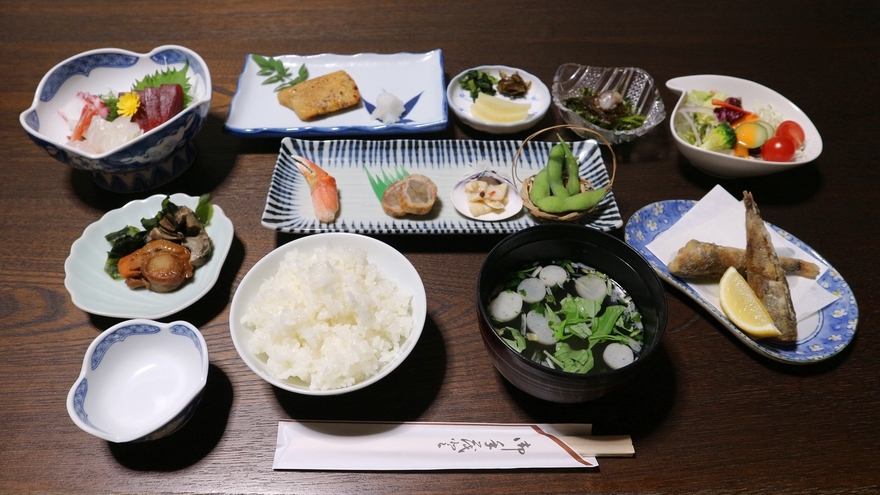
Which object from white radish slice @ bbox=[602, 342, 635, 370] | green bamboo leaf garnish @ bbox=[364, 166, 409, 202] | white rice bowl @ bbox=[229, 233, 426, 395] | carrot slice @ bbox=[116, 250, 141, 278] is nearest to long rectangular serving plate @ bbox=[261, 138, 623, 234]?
green bamboo leaf garnish @ bbox=[364, 166, 409, 202]

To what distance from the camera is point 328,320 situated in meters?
1.40

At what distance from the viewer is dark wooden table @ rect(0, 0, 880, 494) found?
4.37ft

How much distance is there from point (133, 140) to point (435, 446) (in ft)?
4.88

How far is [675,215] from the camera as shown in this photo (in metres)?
1.89

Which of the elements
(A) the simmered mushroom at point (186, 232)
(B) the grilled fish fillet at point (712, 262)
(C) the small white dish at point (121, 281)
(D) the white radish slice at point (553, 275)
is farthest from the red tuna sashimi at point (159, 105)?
(B) the grilled fish fillet at point (712, 262)

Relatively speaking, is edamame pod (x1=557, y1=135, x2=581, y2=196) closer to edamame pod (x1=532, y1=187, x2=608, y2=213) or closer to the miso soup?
edamame pod (x1=532, y1=187, x2=608, y2=213)

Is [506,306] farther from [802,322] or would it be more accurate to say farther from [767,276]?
[802,322]

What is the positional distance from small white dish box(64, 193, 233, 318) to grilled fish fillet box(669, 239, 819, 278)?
1.57 m

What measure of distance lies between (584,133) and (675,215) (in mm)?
609

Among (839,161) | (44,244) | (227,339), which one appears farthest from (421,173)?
(839,161)

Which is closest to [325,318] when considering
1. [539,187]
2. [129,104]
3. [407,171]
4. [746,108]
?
[407,171]

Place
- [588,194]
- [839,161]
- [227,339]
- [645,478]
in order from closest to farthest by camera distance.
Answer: [645,478] < [227,339] < [588,194] < [839,161]

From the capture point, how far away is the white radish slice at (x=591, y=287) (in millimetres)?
1491

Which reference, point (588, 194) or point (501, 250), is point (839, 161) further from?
point (501, 250)
